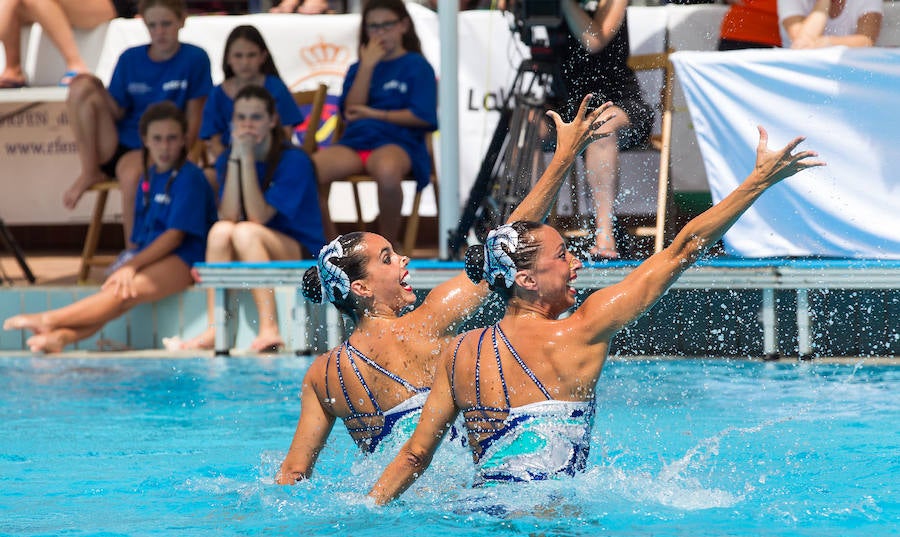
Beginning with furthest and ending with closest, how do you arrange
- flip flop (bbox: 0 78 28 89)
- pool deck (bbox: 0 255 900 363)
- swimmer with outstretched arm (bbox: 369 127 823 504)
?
flip flop (bbox: 0 78 28 89), pool deck (bbox: 0 255 900 363), swimmer with outstretched arm (bbox: 369 127 823 504)

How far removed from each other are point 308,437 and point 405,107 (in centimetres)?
412

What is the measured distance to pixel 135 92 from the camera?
8031mm

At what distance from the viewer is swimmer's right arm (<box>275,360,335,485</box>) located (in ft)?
12.9

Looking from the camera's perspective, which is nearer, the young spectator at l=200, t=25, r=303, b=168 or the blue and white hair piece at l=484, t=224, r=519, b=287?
the blue and white hair piece at l=484, t=224, r=519, b=287

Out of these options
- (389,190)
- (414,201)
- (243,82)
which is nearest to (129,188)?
(243,82)

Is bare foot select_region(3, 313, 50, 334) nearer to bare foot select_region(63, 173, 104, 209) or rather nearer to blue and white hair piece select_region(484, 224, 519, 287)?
bare foot select_region(63, 173, 104, 209)

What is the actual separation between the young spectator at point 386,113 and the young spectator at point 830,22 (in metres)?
2.13

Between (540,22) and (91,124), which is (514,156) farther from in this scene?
(91,124)

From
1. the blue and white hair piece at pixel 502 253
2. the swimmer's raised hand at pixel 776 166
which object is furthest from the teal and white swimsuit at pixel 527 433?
the swimmer's raised hand at pixel 776 166

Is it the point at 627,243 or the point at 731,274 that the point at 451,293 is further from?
the point at 627,243

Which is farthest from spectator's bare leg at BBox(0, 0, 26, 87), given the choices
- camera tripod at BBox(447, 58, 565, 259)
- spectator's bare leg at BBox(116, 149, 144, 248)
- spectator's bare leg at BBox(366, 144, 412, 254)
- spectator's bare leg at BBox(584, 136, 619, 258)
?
spectator's bare leg at BBox(584, 136, 619, 258)

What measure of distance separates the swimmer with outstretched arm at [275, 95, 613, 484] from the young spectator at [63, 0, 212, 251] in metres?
4.21

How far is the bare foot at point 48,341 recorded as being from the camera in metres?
7.11

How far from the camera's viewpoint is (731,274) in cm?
624
